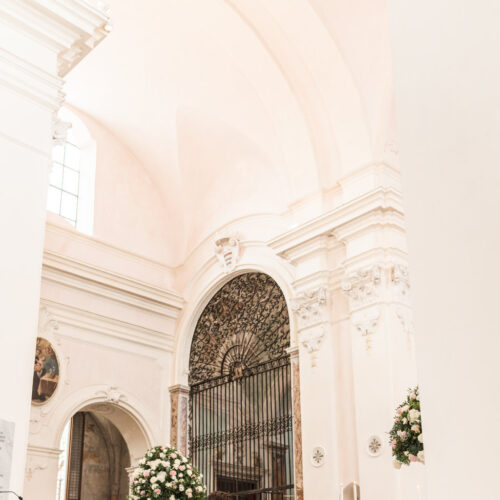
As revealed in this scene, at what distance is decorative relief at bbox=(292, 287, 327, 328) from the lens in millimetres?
10469

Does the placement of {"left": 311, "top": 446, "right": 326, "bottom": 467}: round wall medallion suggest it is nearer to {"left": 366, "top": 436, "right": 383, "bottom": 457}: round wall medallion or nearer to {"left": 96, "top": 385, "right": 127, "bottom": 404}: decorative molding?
{"left": 366, "top": 436, "right": 383, "bottom": 457}: round wall medallion

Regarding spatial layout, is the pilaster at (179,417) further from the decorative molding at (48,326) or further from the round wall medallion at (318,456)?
the round wall medallion at (318,456)

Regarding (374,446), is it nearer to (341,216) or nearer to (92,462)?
(341,216)

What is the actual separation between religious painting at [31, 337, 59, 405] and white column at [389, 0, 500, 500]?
33.1ft

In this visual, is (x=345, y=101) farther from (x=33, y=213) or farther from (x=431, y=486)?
(x=431, y=486)

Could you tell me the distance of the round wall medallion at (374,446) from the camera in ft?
29.9

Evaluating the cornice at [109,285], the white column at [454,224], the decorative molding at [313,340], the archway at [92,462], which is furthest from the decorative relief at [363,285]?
the white column at [454,224]

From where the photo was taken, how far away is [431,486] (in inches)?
55.1

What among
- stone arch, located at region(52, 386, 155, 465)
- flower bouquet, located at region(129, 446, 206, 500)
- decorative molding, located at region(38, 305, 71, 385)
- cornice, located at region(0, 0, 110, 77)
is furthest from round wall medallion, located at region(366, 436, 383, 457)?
cornice, located at region(0, 0, 110, 77)

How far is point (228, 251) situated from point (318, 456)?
4.05 meters

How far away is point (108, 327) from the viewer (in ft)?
40.2

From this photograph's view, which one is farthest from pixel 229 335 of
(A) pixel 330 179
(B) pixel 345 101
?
(B) pixel 345 101

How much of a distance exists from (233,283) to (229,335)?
0.86 metres

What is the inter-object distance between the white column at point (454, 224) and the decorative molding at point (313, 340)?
880 cm
